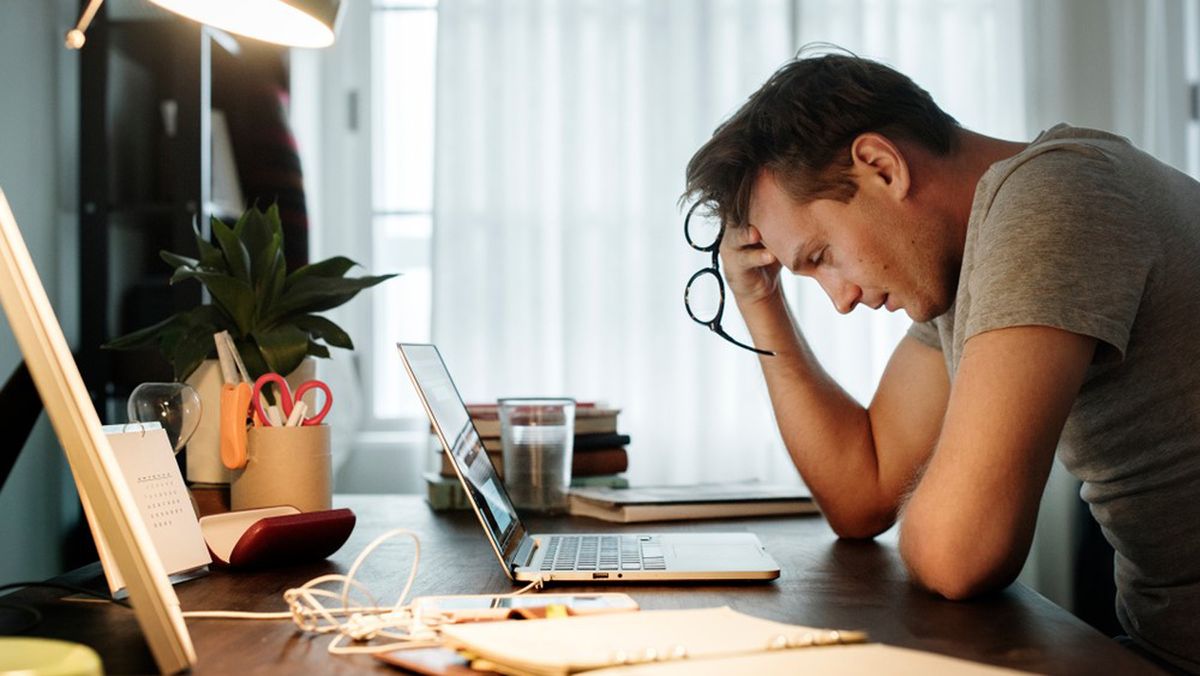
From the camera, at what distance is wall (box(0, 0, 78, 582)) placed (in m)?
2.07

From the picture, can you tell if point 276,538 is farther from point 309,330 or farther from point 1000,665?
point 1000,665

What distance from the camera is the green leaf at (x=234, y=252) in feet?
4.33

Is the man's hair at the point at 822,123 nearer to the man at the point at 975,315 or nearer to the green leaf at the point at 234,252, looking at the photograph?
the man at the point at 975,315

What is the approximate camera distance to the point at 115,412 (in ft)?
7.54

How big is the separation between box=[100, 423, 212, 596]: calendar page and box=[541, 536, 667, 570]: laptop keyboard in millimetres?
348

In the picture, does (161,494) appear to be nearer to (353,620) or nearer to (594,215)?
(353,620)

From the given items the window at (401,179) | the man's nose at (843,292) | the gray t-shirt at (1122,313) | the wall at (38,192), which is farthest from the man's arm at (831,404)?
the window at (401,179)

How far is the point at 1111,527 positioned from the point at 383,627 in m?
0.90

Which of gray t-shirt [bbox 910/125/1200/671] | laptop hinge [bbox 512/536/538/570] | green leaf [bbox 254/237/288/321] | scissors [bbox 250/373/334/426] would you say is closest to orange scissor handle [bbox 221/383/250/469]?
scissors [bbox 250/373/334/426]

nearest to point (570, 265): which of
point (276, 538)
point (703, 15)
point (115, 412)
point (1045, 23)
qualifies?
point (703, 15)

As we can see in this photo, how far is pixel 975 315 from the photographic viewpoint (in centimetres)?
102

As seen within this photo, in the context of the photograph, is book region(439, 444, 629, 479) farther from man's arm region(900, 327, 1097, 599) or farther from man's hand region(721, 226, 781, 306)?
man's arm region(900, 327, 1097, 599)

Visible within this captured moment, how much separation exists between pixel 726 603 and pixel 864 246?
0.57 meters

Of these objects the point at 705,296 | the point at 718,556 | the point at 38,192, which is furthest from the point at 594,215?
the point at 718,556
